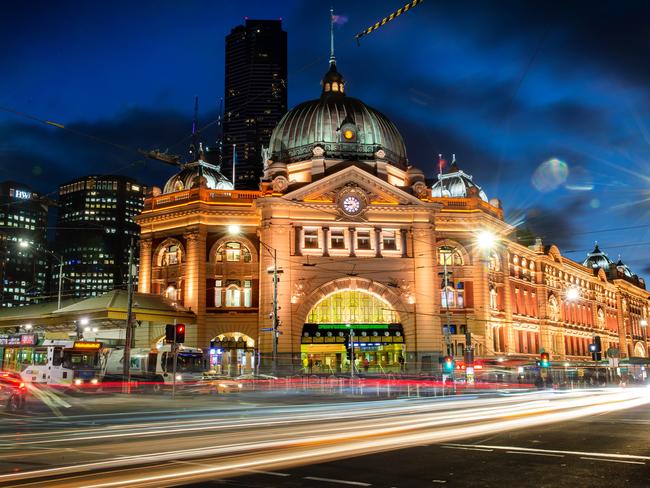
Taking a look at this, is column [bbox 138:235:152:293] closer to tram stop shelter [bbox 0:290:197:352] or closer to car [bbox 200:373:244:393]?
tram stop shelter [bbox 0:290:197:352]

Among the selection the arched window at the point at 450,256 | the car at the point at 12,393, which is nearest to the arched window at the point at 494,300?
the arched window at the point at 450,256

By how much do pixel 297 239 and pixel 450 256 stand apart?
16950 millimetres

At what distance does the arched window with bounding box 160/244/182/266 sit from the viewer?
70.4m

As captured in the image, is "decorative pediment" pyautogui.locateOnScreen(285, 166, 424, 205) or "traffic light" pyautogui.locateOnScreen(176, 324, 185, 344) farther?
"decorative pediment" pyautogui.locateOnScreen(285, 166, 424, 205)

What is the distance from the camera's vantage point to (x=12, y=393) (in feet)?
91.1

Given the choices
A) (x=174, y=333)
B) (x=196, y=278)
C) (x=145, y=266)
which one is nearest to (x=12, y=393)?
(x=174, y=333)

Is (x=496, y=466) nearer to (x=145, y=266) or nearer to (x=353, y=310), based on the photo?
(x=353, y=310)

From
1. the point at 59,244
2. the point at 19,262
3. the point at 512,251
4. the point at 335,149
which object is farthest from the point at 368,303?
the point at 59,244

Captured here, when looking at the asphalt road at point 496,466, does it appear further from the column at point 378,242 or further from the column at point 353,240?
the column at point 378,242

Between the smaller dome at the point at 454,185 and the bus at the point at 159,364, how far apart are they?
40970 mm

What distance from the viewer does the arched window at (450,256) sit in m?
71.4

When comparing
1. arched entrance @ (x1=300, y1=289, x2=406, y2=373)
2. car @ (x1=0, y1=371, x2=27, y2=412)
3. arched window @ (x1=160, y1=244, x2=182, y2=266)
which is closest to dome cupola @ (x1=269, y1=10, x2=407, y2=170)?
arched window @ (x1=160, y1=244, x2=182, y2=266)

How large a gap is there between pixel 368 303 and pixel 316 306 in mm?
5315

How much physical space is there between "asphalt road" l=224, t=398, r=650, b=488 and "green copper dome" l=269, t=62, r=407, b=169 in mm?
58662
